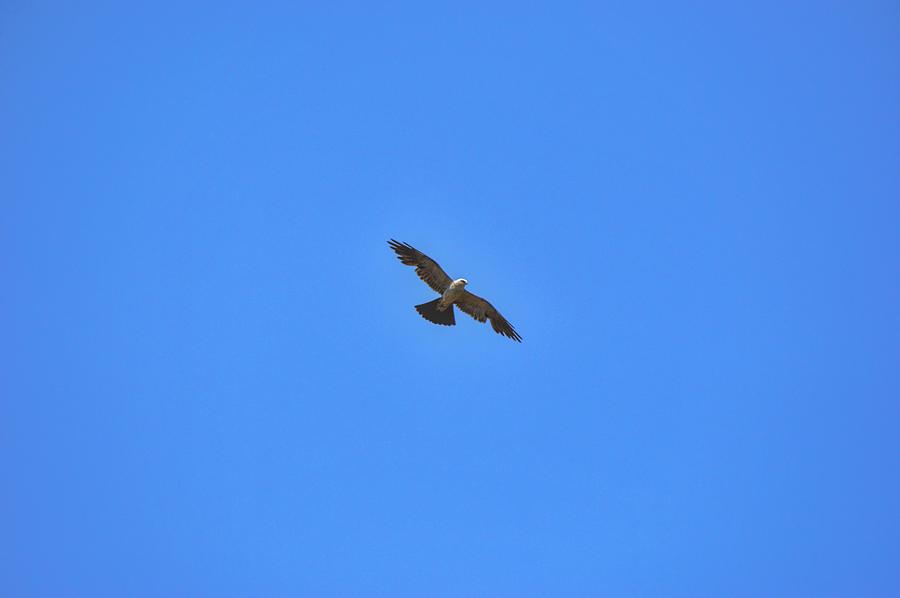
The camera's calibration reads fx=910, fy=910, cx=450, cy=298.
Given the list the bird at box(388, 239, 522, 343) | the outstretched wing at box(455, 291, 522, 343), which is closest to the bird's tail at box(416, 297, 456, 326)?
the bird at box(388, 239, 522, 343)

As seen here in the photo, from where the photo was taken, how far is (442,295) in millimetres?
23859

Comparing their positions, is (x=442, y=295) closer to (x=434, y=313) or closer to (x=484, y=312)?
(x=434, y=313)

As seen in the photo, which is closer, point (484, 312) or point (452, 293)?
point (452, 293)

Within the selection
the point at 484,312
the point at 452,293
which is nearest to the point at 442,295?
the point at 452,293

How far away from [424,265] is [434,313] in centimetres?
137

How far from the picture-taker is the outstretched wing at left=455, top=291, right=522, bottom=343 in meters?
24.4

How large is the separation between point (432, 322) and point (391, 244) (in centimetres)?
235

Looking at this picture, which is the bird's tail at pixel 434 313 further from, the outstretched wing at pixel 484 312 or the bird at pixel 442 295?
the outstretched wing at pixel 484 312

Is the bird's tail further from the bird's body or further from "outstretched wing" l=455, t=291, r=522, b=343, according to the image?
"outstretched wing" l=455, t=291, r=522, b=343

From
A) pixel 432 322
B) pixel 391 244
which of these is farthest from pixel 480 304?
pixel 391 244

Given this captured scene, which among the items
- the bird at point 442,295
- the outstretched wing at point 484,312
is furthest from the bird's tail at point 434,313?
the outstretched wing at point 484,312

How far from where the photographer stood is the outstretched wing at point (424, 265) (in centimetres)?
2333

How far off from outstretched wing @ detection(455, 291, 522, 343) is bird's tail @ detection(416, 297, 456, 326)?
2.20ft

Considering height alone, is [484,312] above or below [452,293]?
above
